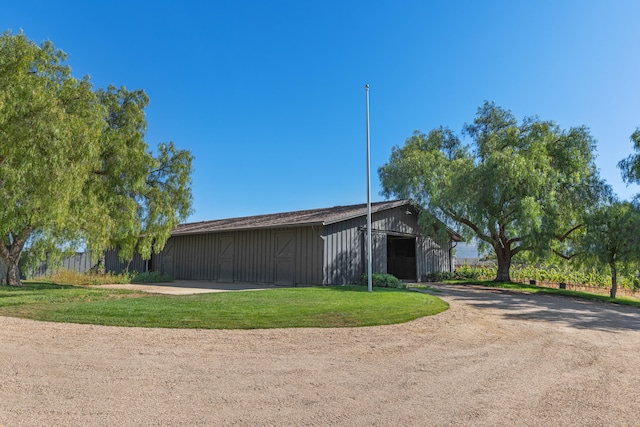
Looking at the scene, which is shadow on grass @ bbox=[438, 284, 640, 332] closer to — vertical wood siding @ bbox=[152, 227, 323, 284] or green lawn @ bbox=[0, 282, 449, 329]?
green lawn @ bbox=[0, 282, 449, 329]

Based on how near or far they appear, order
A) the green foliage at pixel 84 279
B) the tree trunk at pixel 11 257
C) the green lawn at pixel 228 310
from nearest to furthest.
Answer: the green lawn at pixel 228 310
the tree trunk at pixel 11 257
the green foliage at pixel 84 279

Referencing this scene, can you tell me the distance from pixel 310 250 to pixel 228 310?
308 inches

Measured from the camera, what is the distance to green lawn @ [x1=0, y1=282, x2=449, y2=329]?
24.1 feet

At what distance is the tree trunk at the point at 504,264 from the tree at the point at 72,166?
14.9m

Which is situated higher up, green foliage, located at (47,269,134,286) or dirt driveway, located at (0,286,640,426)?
green foliage, located at (47,269,134,286)

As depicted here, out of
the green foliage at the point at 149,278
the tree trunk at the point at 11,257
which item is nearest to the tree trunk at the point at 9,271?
the tree trunk at the point at 11,257

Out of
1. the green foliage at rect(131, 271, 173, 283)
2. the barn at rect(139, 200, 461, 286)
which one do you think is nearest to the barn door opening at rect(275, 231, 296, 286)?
the barn at rect(139, 200, 461, 286)

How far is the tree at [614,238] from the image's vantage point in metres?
13.5

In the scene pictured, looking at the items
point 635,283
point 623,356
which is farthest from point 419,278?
point 623,356

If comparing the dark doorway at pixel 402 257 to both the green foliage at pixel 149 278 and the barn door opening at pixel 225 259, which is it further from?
the green foliage at pixel 149 278

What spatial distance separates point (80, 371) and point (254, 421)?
2456 mm

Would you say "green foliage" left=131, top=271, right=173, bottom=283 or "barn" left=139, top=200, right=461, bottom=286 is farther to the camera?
"green foliage" left=131, top=271, right=173, bottom=283

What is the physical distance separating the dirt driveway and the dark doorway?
13.6 metres

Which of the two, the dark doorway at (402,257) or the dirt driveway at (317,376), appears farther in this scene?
the dark doorway at (402,257)
